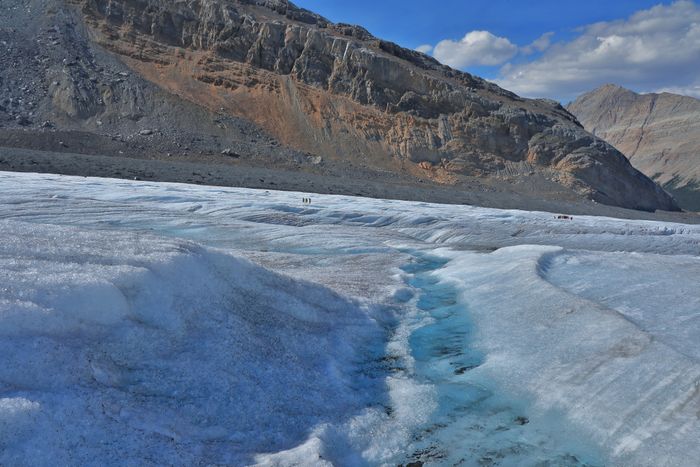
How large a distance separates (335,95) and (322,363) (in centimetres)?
4435

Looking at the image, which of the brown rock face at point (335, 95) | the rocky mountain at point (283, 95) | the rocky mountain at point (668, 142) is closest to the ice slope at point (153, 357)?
the rocky mountain at point (283, 95)

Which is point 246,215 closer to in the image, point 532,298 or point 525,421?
point 532,298

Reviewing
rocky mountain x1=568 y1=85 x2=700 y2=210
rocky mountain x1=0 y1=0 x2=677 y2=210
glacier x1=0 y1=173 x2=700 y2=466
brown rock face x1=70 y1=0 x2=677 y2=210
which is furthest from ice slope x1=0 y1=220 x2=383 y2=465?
rocky mountain x1=568 y1=85 x2=700 y2=210

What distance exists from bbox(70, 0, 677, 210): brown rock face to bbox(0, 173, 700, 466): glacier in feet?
121

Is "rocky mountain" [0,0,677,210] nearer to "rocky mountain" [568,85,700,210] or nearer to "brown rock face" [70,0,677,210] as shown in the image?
"brown rock face" [70,0,677,210]

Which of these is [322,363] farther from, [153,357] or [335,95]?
[335,95]

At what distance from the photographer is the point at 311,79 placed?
47438mm

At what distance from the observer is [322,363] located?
522cm

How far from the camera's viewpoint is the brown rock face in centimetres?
4475

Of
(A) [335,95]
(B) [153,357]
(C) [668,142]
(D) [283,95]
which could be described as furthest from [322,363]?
(C) [668,142]

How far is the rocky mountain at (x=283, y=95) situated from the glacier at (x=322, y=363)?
32241 millimetres

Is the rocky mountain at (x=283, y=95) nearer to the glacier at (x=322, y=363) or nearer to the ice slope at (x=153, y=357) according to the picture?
the glacier at (x=322, y=363)

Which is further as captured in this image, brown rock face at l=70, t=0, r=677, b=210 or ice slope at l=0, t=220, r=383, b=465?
brown rock face at l=70, t=0, r=677, b=210

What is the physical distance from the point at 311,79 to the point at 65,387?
46207mm
